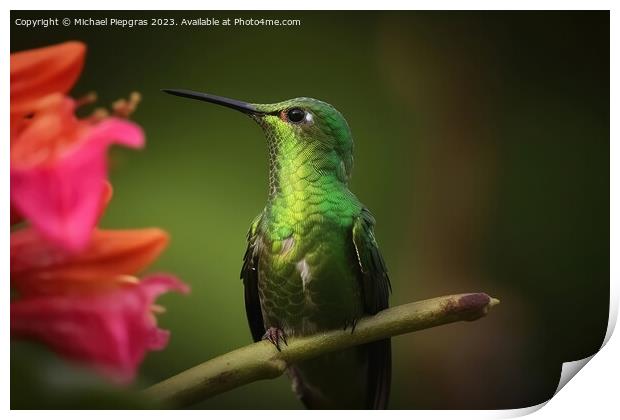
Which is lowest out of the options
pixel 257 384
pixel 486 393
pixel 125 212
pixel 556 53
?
pixel 486 393

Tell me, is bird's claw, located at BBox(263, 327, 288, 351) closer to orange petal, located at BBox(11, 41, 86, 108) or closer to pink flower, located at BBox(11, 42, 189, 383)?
pink flower, located at BBox(11, 42, 189, 383)

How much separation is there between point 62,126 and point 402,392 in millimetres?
864

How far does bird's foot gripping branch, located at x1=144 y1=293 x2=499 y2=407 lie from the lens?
3.65ft

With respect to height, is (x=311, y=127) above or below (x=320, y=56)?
below

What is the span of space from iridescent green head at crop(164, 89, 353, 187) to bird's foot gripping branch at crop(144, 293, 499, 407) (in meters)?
0.29

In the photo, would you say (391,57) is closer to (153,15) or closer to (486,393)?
(153,15)

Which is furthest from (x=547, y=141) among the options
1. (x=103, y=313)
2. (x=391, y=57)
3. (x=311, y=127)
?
(x=103, y=313)

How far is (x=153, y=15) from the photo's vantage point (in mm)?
1363

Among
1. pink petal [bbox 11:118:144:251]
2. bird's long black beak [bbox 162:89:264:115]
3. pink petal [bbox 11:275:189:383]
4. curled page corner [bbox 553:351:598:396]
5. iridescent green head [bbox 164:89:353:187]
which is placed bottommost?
curled page corner [bbox 553:351:598:396]

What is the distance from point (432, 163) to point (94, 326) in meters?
0.76

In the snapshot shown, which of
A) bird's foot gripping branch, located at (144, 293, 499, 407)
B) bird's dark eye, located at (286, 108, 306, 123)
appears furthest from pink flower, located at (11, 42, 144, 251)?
bird's dark eye, located at (286, 108, 306, 123)

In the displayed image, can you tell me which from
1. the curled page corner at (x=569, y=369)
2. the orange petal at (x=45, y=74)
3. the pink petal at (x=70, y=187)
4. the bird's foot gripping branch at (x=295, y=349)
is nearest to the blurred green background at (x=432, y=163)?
the curled page corner at (x=569, y=369)

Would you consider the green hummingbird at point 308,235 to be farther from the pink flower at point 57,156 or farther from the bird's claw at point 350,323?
the pink flower at point 57,156

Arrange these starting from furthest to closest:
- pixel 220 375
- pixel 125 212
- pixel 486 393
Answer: pixel 486 393, pixel 125 212, pixel 220 375
